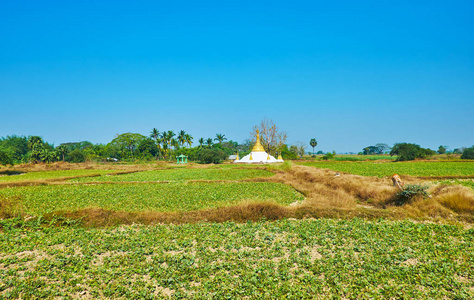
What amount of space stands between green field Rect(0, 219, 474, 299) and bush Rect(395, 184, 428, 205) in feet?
9.60

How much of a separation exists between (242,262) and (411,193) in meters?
8.77

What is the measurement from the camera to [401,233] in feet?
23.3

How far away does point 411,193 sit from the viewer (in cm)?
1042

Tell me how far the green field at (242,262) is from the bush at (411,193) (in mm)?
2925

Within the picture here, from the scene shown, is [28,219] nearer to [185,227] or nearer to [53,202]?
[53,202]

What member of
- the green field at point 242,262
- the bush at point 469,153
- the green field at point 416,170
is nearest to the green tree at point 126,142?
the green field at point 416,170

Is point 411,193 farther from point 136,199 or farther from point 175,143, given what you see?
point 175,143

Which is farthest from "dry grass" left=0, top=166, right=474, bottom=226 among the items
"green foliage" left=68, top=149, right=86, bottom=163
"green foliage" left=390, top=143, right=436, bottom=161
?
"green foliage" left=68, top=149, right=86, bottom=163

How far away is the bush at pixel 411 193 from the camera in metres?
10.3

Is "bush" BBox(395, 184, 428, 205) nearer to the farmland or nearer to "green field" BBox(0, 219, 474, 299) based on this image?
the farmland

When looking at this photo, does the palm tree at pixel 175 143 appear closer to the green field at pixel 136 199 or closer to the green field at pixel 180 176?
the green field at pixel 180 176

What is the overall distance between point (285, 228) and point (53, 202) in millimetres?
11134

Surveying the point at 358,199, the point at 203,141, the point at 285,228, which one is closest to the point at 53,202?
the point at 285,228

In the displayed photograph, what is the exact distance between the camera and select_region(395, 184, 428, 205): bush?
1029cm
